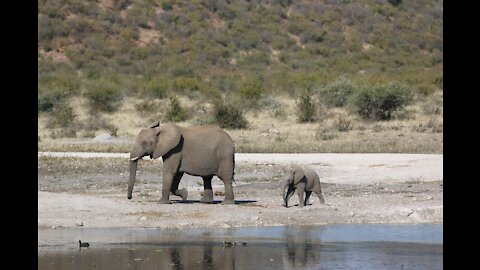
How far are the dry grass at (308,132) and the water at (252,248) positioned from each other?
12.9m

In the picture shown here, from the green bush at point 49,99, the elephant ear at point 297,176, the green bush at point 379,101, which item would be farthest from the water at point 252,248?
the green bush at point 49,99

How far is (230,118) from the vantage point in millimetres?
37250

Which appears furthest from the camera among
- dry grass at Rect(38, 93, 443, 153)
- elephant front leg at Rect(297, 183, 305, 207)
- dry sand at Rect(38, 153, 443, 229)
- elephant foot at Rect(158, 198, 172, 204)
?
dry grass at Rect(38, 93, 443, 153)

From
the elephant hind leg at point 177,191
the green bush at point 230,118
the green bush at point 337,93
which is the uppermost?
the green bush at point 337,93

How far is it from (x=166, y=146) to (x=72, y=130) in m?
18.2

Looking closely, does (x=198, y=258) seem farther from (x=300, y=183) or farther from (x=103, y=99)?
(x=103, y=99)

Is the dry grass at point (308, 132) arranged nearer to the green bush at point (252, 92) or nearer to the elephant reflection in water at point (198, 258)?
the green bush at point (252, 92)

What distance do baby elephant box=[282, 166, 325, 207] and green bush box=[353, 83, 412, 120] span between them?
20769mm

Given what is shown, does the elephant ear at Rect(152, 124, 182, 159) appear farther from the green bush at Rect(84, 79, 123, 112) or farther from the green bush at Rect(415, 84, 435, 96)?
the green bush at Rect(415, 84, 435, 96)

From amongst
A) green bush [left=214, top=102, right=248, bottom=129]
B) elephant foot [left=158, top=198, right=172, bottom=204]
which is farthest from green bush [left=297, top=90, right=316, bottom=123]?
elephant foot [left=158, top=198, right=172, bottom=204]

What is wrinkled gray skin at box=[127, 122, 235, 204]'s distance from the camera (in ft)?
61.3

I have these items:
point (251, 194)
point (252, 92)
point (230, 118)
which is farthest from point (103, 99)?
point (251, 194)

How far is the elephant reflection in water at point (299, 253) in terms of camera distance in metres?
12.8

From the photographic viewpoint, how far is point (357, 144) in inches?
Result: 1217
